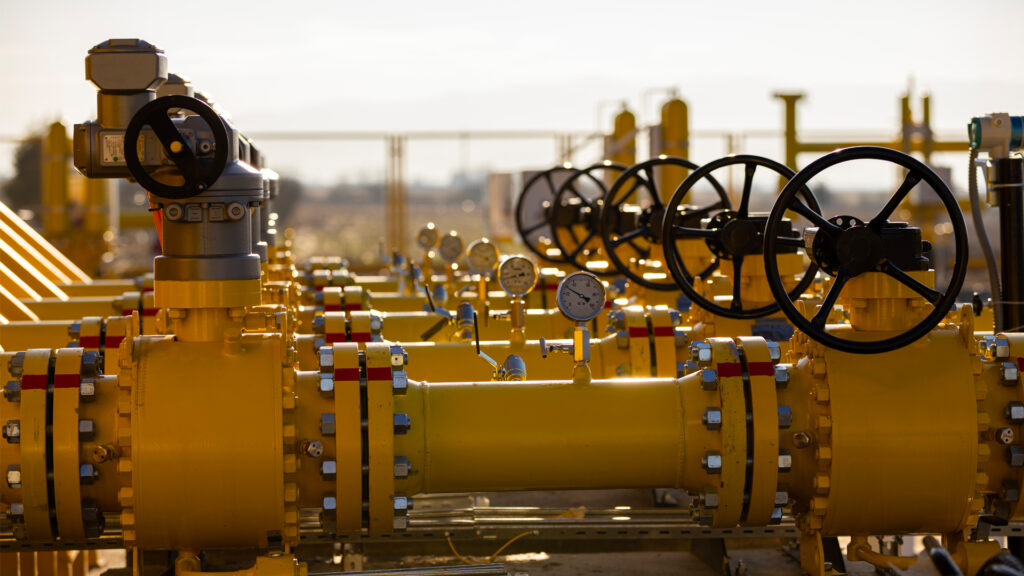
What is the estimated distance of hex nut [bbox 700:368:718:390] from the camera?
385cm

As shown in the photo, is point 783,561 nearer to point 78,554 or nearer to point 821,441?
point 821,441

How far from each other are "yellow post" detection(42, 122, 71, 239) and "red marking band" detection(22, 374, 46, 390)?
10.7m

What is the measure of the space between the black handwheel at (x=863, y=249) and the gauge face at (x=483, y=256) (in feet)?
12.7

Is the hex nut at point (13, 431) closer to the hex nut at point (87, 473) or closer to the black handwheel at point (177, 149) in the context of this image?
the hex nut at point (87, 473)

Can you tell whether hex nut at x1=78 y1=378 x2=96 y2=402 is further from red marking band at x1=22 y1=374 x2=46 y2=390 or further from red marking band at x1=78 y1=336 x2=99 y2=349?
red marking band at x1=78 y1=336 x2=99 y2=349

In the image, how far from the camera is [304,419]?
12.2ft

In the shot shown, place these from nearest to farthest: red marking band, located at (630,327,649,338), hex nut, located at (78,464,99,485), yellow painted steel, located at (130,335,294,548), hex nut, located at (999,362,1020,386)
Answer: yellow painted steel, located at (130,335,294,548), hex nut, located at (78,464,99,485), hex nut, located at (999,362,1020,386), red marking band, located at (630,327,649,338)

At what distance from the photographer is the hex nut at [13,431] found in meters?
3.71

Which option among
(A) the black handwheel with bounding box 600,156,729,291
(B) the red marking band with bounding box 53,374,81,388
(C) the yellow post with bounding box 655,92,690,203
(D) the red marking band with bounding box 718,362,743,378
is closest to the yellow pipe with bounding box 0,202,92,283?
(A) the black handwheel with bounding box 600,156,729,291

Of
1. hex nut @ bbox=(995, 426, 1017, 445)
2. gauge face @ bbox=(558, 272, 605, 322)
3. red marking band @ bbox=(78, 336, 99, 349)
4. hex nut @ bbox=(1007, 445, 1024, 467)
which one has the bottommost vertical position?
hex nut @ bbox=(1007, 445, 1024, 467)

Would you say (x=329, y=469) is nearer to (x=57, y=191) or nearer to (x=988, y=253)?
(x=988, y=253)

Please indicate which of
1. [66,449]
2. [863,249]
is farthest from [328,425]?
[863,249]

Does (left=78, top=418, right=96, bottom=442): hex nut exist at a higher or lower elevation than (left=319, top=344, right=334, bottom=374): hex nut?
lower

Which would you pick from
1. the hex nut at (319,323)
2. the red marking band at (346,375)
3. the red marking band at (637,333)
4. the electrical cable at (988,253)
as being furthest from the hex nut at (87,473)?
the electrical cable at (988,253)
